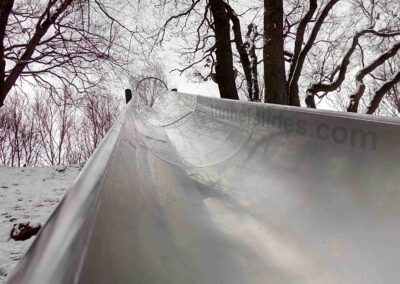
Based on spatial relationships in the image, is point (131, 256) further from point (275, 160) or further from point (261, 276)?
point (275, 160)

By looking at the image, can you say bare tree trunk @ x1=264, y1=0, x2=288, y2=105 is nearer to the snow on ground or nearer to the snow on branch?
the snow on branch

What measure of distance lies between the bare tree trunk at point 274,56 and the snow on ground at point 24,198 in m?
2.11

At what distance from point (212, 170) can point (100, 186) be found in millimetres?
801

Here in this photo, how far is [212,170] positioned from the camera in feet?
3.67

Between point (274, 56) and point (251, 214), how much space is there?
312cm

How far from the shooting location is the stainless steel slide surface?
27cm

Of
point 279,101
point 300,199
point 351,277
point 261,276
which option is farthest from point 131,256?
point 279,101

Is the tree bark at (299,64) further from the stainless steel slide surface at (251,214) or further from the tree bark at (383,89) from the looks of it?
the stainless steel slide surface at (251,214)

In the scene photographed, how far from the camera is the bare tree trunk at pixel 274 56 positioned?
3492 mm

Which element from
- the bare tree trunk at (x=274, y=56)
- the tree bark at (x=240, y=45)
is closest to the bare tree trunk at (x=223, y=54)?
the tree bark at (x=240, y=45)

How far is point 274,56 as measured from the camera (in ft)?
12.0

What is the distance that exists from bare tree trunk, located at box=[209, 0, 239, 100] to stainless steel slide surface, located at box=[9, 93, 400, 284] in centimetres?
315

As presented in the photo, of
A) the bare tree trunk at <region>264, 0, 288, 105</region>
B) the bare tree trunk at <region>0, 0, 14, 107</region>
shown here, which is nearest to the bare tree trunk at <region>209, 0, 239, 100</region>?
the bare tree trunk at <region>264, 0, 288, 105</region>

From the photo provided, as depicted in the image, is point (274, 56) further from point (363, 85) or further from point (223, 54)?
point (363, 85)
